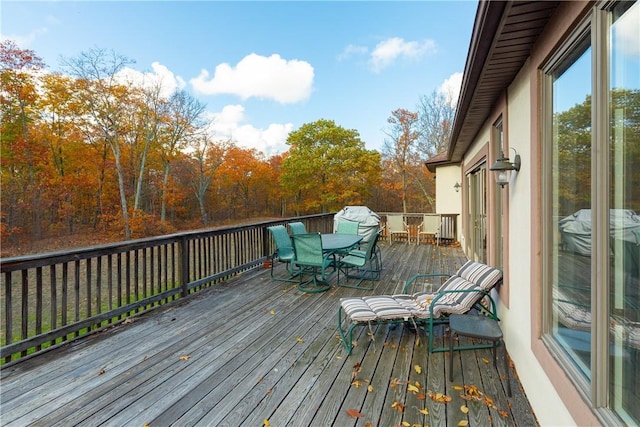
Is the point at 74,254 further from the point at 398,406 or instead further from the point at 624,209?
the point at 624,209

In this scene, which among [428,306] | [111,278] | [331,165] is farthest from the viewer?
[331,165]

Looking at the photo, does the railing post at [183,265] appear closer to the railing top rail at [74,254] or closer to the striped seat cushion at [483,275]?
the railing top rail at [74,254]

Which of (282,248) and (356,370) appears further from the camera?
(282,248)

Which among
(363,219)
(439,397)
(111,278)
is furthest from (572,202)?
(363,219)

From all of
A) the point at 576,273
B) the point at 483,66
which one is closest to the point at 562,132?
the point at 576,273

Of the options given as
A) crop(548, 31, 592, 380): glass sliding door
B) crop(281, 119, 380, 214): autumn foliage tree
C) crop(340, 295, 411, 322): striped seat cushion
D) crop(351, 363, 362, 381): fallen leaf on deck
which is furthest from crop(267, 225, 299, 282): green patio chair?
crop(281, 119, 380, 214): autumn foliage tree

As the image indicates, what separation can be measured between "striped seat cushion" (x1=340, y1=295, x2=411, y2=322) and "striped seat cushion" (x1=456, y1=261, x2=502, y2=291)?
0.83 metres

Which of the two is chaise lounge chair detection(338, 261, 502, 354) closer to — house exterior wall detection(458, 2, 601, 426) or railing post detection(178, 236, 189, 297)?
house exterior wall detection(458, 2, 601, 426)

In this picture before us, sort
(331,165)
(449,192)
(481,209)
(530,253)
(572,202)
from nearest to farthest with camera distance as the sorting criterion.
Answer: (572,202), (530,253), (481,209), (449,192), (331,165)

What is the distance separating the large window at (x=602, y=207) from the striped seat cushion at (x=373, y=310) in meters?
1.38

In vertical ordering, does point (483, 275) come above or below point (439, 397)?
above

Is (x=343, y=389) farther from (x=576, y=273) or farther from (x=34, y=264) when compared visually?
(x=34, y=264)

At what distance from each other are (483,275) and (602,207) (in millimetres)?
2069

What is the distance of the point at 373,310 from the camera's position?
3.04 metres
